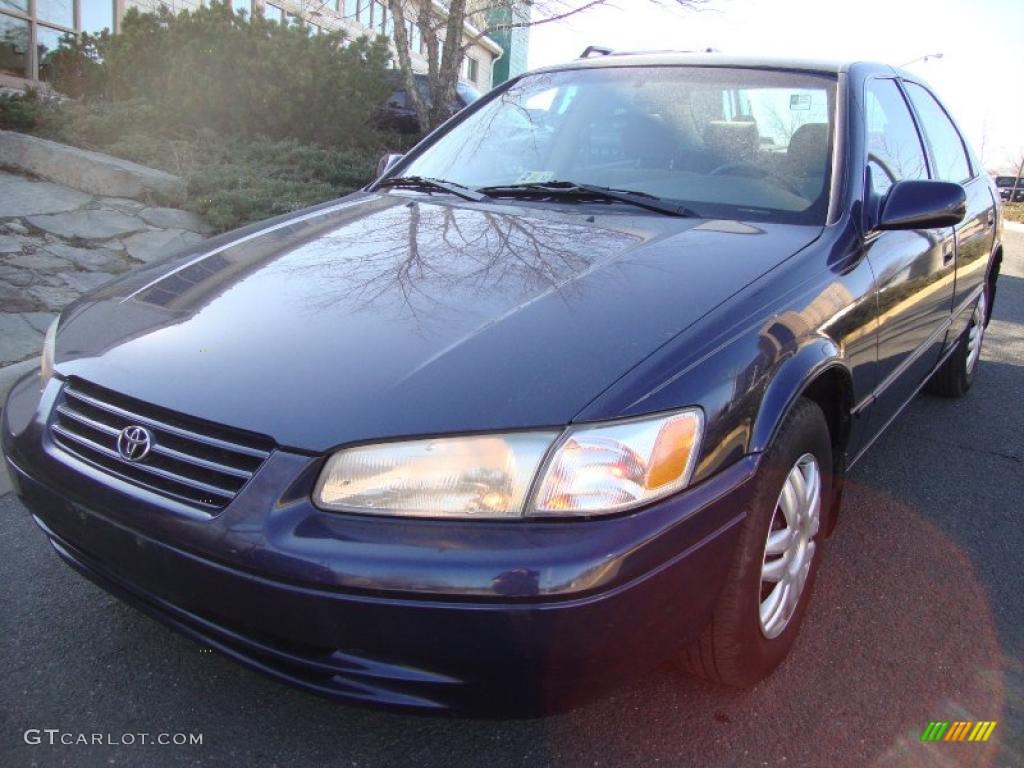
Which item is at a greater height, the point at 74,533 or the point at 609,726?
the point at 74,533

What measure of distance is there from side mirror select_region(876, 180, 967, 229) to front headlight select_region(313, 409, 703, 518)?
4.69ft

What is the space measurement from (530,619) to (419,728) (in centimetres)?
67

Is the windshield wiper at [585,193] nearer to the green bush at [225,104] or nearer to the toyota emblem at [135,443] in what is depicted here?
the toyota emblem at [135,443]

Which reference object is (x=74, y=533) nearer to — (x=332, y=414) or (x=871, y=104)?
(x=332, y=414)

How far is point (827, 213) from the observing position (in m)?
2.60

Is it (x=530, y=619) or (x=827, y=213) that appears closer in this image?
(x=530, y=619)

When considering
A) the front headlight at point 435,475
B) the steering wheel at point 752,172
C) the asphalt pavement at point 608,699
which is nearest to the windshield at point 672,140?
the steering wheel at point 752,172

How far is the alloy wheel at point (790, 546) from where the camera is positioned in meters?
2.14

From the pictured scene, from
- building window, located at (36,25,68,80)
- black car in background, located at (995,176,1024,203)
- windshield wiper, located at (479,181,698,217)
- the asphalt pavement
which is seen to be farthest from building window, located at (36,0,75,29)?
black car in background, located at (995,176,1024,203)

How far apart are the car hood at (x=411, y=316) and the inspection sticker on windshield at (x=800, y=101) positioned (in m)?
0.65

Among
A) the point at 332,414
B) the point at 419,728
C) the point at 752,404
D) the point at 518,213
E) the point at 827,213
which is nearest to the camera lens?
the point at 332,414

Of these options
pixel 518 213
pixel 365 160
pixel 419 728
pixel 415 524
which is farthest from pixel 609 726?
pixel 365 160

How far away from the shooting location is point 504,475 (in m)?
1.64

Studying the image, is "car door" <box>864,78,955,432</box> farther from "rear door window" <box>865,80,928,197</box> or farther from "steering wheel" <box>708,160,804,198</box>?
"steering wheel" <box>708,160,804,198</box>
